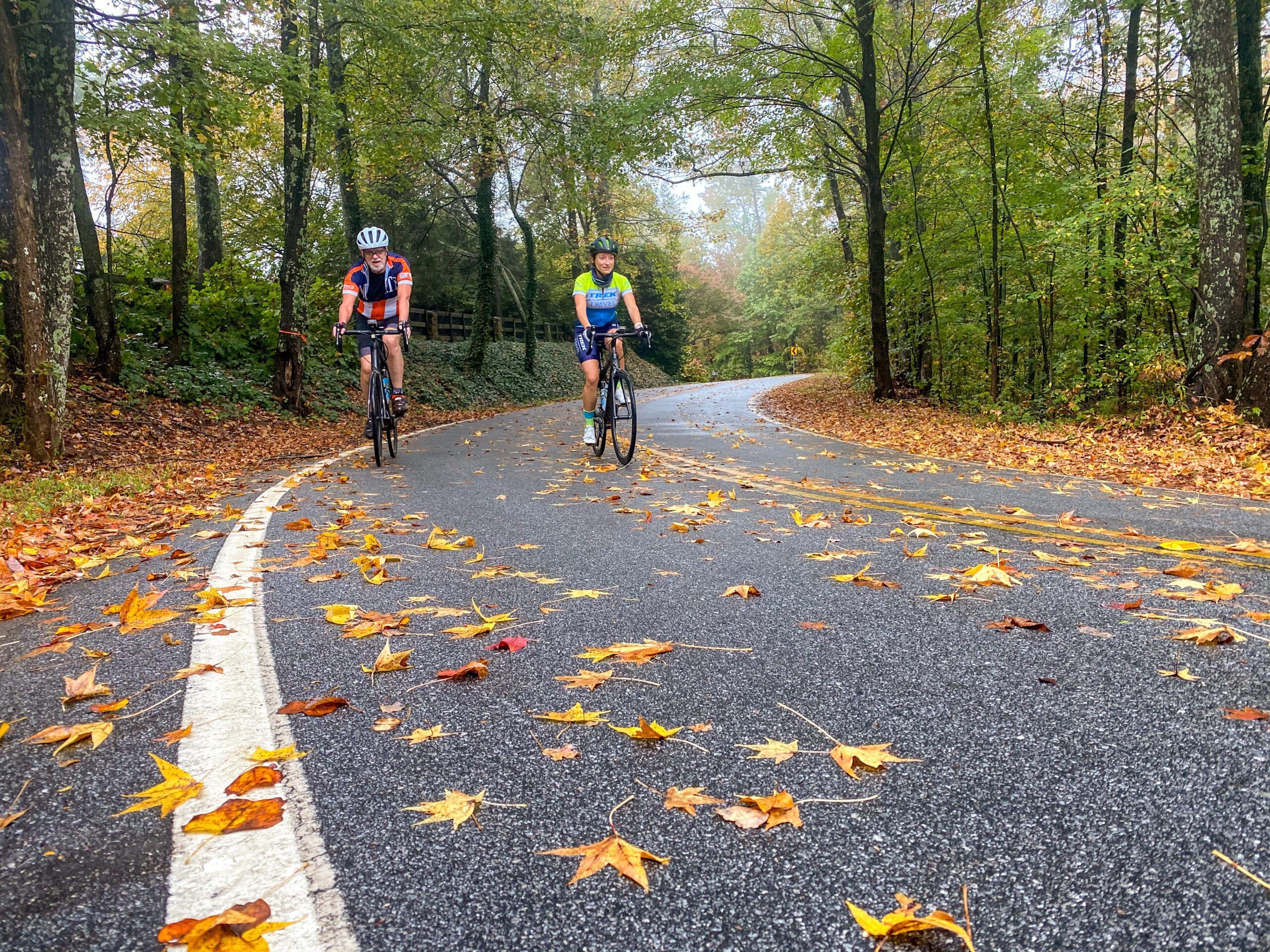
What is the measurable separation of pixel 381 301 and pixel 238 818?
7.55m

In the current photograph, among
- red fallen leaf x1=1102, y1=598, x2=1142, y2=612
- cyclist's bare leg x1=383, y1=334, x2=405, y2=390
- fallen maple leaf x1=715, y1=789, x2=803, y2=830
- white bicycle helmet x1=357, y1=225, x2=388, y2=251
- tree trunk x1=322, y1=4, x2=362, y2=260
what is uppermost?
tree trunk x1=322, y1=4, x2=362, y2=260

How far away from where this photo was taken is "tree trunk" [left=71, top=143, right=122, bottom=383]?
465 inches

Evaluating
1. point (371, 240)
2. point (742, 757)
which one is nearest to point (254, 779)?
point (742, 757)

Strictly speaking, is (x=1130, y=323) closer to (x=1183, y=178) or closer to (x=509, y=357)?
(x=1183, y=178)

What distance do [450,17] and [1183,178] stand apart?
1309 cm

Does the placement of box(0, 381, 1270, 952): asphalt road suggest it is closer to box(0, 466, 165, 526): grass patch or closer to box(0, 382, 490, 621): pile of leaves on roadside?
box(0, 382, 490, 621): pile of leaves on roadside

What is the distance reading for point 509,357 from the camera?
2830cm

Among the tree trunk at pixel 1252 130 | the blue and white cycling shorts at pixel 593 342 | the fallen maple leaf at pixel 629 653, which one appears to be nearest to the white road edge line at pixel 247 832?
the fallen maple leaf at pixel 629 653

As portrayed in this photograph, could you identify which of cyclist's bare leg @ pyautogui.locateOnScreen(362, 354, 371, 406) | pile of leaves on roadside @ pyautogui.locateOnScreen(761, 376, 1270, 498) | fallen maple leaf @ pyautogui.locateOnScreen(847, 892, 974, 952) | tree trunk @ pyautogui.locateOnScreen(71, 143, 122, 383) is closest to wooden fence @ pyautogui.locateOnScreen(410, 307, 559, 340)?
tree trunk @ pyautogui.locateOnScreen(71, 143, 122, 383)

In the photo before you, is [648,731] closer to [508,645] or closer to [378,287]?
[508,645]

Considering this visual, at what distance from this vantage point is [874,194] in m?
16.0

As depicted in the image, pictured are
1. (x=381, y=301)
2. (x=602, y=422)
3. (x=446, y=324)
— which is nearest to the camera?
(x=381, y=301)

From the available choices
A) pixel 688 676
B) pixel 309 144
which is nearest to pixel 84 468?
pixel 309 144

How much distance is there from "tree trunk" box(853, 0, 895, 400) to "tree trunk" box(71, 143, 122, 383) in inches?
551
